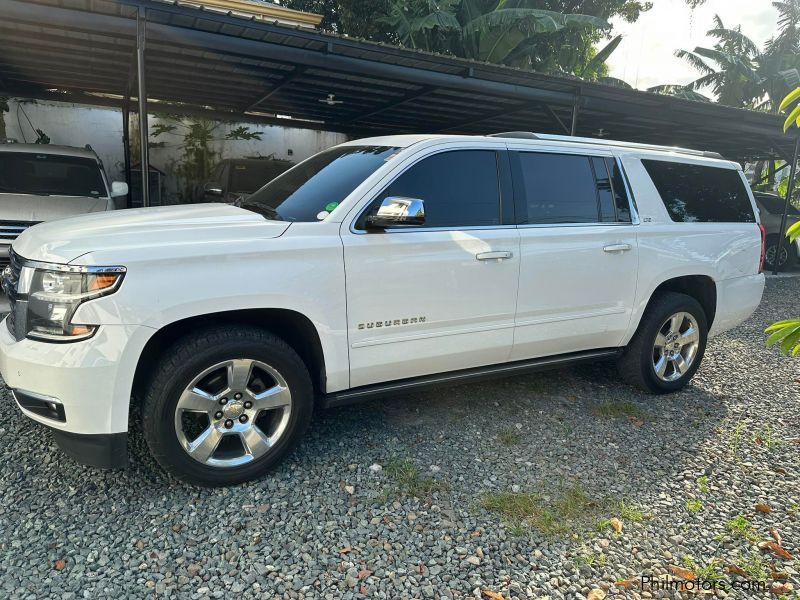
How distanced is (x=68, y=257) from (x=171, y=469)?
1137mm

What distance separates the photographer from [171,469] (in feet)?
9.12

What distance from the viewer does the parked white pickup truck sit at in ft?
8.45

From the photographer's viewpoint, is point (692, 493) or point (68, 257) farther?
point (692, 493)

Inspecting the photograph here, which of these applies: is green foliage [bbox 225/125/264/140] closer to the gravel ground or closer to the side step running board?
the gravel ground

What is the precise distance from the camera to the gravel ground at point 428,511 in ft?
7.76

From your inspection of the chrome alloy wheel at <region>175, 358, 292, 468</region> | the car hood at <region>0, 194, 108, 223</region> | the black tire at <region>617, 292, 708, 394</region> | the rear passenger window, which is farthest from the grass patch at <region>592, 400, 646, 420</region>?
the car hood at <region>0, 194, 108, 223</region>

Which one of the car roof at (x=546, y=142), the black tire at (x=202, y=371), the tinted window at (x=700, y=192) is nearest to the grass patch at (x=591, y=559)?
the black tire at (x=202, y=371)

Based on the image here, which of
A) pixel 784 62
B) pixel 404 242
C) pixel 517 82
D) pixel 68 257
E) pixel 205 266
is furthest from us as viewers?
pixel 784 62

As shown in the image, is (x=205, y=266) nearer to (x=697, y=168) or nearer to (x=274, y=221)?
(x=274, y=221)

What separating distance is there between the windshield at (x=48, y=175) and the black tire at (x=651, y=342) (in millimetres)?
6418

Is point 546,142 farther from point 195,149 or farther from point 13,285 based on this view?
point 195,149

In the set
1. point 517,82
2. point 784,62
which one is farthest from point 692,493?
point 784,62

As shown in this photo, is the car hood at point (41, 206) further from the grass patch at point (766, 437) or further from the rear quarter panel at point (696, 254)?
the grass patch at point (766, 437)

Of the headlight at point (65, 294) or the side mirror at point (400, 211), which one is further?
the side mirror at point (400, 211)
